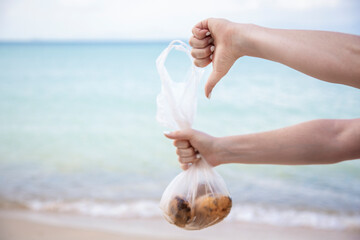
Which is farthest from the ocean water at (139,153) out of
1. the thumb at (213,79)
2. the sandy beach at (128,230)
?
the thumb at (213,79)

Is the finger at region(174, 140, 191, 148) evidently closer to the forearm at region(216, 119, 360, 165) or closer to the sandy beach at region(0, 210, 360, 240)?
the forearm at region(216, 119, 360, 165)

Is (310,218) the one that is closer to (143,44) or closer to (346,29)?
(346,29)

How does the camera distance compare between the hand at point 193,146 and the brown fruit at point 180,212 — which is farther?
the hand at point 193,146

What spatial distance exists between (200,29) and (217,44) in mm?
77

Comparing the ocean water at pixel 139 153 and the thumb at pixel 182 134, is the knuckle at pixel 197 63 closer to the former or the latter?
the thumb at pixel 182 134

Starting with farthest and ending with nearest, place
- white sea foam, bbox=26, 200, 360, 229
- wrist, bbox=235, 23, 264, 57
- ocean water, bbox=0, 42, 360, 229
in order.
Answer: ocean water, bbox=0, 42, 360, 229, white sea foam, bbox=26, 200, 360, 229, wrist, bbox=235, 23, 264, 57

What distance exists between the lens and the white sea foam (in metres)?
2.68

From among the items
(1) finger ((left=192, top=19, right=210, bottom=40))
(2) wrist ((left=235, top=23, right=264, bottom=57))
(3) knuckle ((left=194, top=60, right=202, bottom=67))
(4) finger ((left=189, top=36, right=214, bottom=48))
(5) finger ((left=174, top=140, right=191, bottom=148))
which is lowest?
(5) finger ((left=174, top=140, right=191, bottom=148))

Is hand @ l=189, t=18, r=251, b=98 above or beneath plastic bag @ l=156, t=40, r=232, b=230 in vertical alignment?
above

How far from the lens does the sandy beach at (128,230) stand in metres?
2.38

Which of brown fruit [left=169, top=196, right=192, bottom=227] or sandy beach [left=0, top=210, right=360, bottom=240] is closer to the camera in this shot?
brown fruit [left=169, top=196, right=192, bottom=227]

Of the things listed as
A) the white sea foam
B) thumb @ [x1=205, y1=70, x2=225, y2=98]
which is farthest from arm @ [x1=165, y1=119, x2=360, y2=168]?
the white sea foam

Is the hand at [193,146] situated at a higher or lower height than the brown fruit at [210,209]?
higher

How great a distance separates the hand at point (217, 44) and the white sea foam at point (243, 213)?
5.58 feet
